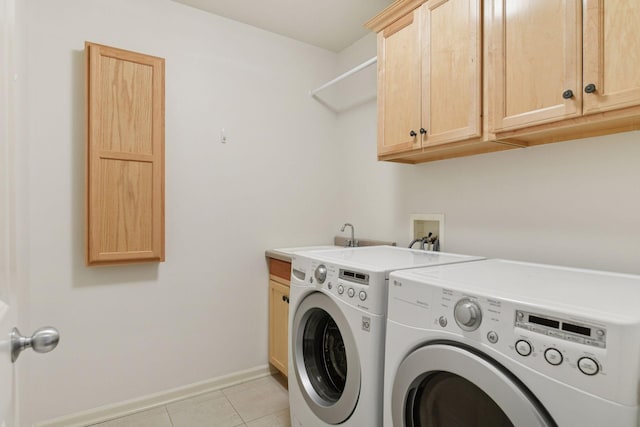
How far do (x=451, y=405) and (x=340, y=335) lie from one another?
58cm

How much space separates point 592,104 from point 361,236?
166cm

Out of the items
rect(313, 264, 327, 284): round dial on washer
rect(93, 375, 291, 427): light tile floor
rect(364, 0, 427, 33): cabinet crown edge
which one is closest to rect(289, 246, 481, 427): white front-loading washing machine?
rect(313, 264, 327, 284): round dial on washer

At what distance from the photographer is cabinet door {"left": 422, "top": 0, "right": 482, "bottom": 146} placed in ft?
4.69

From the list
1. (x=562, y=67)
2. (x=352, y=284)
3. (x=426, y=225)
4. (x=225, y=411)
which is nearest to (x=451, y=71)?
(x=562, y=67)

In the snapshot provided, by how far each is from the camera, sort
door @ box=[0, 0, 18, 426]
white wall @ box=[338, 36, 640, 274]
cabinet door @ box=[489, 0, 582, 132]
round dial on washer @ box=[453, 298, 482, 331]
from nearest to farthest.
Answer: door @ box=[0, 0, 18, 426], round dial on washer @ box=[453, 298, 482, 331], cabinet door @ box=[489, 0, 582, 132], white wall @ box=[338, 36, 640, 274]

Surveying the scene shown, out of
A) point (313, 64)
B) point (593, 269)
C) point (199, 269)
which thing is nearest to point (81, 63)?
point (199, 269)

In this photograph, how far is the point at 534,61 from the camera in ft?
4.07

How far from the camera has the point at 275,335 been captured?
237cm

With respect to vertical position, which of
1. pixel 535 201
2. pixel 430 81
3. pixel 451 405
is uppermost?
pixel 430 81

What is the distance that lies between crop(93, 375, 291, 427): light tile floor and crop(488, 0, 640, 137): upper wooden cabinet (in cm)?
191

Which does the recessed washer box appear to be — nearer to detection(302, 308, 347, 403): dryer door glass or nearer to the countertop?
the countertop

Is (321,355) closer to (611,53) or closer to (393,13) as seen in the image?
(611,53)

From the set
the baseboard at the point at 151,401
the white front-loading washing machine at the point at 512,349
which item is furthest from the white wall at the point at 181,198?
the white front-loading washing machine at the point at 512,349

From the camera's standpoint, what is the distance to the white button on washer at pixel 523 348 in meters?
0.75
